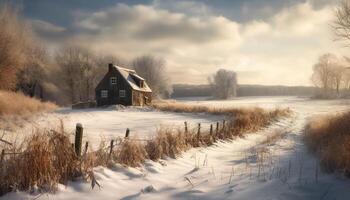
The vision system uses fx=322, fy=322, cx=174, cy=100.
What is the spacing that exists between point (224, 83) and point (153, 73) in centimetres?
4267

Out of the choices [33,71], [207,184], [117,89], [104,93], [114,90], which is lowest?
[207,184]

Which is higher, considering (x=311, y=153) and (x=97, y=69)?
(x=97, y=69)

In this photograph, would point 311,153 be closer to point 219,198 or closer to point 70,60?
point 219,198

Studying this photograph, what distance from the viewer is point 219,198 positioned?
20.8 ft

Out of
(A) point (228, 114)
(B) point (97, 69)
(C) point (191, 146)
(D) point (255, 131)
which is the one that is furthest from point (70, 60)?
(C) point (191, 146)

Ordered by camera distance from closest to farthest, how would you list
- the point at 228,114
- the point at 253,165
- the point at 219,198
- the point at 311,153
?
the point at 219,198
the point at 253,165
the point at 311,153
the point at 228,114

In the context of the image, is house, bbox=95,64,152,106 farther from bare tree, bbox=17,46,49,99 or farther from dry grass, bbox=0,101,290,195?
dry grass, bbox=0,101,290,195

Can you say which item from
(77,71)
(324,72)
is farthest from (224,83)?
(77,71)

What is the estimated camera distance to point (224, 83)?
11169cm

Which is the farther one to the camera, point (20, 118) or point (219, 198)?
point (20, 118)

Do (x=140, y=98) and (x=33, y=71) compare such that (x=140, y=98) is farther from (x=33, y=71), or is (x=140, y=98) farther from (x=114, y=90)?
(x=33, y=71)

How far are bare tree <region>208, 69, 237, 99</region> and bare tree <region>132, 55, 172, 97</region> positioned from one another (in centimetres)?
3601

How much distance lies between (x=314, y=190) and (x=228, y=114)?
93.7ft

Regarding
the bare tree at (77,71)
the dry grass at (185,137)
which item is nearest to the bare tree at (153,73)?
the bare tree at (77,71)
